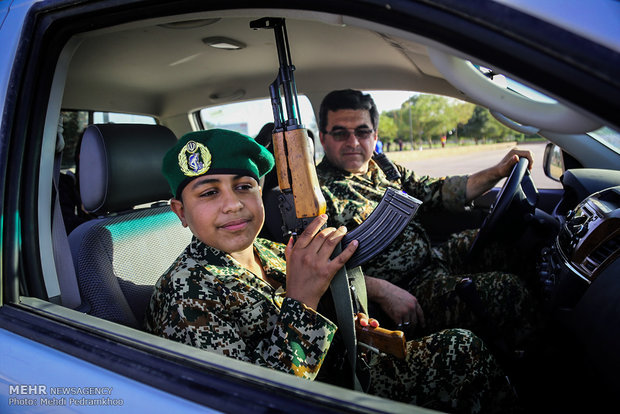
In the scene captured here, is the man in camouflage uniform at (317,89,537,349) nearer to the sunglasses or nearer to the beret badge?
the sunglasses

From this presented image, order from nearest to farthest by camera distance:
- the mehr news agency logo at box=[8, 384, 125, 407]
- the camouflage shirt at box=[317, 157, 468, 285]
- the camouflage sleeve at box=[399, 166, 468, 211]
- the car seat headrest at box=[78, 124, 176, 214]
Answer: the mehr news agency logo at box=[8, 384, 125, 407]
the car seat headrest at box=[78, 124, 176, 214]
the camouflage shirt at box=[317, 157, 468, 285]
the camouflage sleeve at box=[399, 166, 468, 211]

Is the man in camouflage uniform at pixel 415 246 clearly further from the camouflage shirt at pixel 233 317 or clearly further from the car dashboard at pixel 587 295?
the camouflage shirt at pixel 233 317

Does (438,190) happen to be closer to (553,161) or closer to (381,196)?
(381,196)

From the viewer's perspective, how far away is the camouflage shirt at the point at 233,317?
119 cm

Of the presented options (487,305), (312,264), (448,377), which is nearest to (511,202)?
(487,305)

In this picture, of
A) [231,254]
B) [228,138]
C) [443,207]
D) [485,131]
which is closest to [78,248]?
[231,254]

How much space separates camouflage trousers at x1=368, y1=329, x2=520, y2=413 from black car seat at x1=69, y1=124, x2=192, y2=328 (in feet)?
2.95

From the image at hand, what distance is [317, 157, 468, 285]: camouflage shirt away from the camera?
2.43 meters

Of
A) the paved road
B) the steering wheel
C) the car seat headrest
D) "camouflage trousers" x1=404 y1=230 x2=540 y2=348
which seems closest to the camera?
the car seat headrest

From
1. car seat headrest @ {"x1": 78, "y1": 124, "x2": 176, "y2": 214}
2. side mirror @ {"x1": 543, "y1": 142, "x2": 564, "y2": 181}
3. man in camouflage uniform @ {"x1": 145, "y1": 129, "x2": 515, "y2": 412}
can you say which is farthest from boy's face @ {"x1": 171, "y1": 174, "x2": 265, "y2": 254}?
side mirror @ {"x1": 543, "y1": 142, "x2": 564, "y2": 181}

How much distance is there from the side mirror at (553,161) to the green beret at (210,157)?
2.04 meters

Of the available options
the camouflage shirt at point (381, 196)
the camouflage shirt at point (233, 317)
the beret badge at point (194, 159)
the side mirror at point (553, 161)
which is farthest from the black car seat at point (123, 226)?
the side mirror at point (553, 161)

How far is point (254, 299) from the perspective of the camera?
138cm

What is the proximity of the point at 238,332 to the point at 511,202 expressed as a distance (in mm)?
1529
